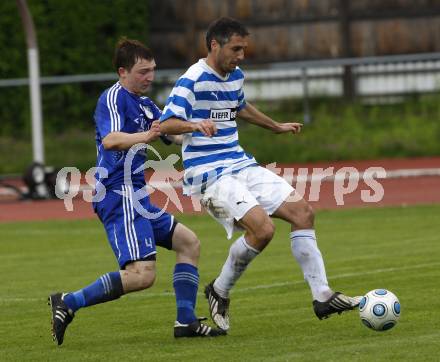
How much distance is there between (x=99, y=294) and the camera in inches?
340

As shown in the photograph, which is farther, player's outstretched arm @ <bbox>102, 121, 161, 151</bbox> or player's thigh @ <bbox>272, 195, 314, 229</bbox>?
player's thigh @ <bbox>272, 195, 314, 229</bbox>

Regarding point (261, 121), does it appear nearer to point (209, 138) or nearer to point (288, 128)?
point (288, 128)

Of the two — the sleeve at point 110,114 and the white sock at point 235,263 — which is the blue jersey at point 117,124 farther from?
the white sock at point 235,263

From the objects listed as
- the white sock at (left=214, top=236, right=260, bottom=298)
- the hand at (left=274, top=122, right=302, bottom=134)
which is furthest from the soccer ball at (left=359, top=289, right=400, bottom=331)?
the hand at (left=274, top=122, right=302, bottom=134)

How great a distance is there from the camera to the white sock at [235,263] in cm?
904

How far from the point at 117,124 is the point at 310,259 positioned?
1.61m

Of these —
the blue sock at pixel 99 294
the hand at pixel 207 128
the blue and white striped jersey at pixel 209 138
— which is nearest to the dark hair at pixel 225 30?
the blue and white striped jersey at pixel 209 138

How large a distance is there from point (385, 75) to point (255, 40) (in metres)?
4.11

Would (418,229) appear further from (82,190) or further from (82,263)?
(82,190)

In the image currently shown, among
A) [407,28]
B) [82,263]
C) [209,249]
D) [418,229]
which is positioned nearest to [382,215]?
[418,229]

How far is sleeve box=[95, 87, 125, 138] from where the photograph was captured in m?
8.59

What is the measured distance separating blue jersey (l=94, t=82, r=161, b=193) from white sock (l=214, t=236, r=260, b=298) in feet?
2.64

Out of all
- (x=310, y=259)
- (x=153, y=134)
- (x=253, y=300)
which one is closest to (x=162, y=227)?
(x=153, y=134)

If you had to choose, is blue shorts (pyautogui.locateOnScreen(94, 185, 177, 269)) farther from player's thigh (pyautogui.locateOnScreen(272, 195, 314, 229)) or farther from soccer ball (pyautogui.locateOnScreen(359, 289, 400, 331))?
soccer ball (pyautogui.locateOnScreen(359, 289, 400, 331))
